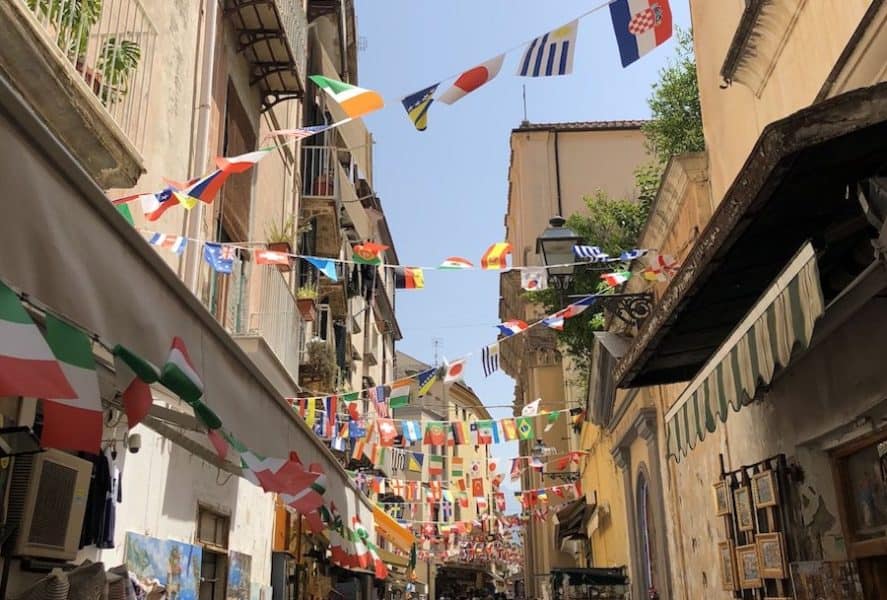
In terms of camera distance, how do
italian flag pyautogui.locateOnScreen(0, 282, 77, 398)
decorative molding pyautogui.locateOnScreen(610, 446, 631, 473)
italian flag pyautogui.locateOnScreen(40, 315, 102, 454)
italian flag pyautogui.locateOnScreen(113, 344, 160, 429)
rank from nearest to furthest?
italian flag pyautogui.locateOnScreen(0, 282, 77, 398), italian flag pyautogui.locateOnScreen(40, 315, 102, 454), italian flag pyautogui.locateOnScreen(113, 344, 160, 429), decorative molding pyautogui.locateOnScreen(610, 446, 631, 473)

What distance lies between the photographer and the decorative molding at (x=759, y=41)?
6863 millimetres

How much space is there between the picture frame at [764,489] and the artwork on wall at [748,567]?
381 mm

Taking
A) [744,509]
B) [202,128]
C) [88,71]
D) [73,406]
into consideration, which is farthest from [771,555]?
[202,128]

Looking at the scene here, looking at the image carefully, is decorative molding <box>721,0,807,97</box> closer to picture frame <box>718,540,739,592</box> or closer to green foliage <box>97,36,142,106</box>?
picture frame <box>718,540,739,592</box>

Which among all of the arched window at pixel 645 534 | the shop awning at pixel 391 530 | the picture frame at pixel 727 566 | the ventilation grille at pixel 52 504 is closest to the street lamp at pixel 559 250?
the arched window at pixel 645 534

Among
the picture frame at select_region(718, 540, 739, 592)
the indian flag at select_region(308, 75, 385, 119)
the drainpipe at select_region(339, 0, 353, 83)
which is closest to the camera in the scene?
the indian flag at select_region(308, 75, 385, 119)

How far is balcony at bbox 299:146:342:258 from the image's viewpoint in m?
14.9

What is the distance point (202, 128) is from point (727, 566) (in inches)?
252

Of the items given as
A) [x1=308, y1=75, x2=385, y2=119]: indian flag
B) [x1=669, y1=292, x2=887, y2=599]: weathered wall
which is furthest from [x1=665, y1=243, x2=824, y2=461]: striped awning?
[x1=308, y1=75, x2=385, y2=119]: indian flag

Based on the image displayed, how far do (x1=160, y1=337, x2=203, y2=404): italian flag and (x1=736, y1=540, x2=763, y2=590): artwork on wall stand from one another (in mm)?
5135

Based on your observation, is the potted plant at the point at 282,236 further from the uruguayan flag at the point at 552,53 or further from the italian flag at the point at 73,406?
the italian flag at the point at 73,406

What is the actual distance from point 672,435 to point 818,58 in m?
3.07

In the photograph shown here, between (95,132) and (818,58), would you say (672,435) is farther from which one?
(95,132)

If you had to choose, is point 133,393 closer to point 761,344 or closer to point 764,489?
point 761,344
